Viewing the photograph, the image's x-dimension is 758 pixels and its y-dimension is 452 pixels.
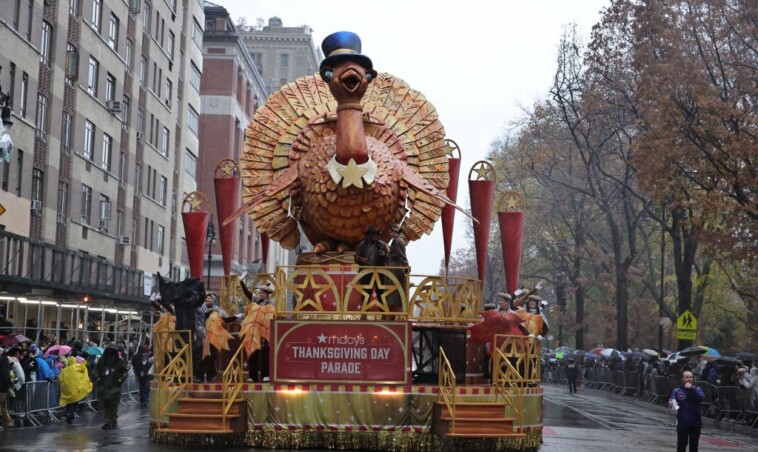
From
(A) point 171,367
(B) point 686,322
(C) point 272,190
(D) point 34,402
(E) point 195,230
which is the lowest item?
(D) point 34,402

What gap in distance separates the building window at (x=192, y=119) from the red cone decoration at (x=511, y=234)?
152 ft

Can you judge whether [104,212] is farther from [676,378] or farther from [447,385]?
[447,385]

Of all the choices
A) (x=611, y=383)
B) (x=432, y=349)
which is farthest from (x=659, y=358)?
(x=432, y=349)

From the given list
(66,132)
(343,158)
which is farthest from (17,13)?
(343,158)

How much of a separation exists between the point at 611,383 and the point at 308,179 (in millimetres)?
35183

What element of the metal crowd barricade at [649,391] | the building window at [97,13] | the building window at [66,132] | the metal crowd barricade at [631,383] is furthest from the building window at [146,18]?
the metal crowd barricade at [649,391]

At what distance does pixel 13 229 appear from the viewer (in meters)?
35.8

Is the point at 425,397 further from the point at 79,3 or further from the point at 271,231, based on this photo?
the point at 79,3

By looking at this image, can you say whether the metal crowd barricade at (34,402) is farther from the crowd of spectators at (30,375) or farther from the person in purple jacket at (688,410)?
the person in purple jacket at (688,410)

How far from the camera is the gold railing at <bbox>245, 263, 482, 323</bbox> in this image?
1633 centimetres

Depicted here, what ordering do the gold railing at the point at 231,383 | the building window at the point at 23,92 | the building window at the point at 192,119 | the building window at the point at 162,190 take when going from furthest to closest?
the building window at the point at 192,119 < the building window at the point at 162,190 < the building window at the point at 23,92 < the gold railing at the point at 231,383

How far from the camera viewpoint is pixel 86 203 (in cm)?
4534

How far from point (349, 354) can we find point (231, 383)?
1.74 metres

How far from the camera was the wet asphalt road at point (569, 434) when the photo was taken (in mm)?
17809
